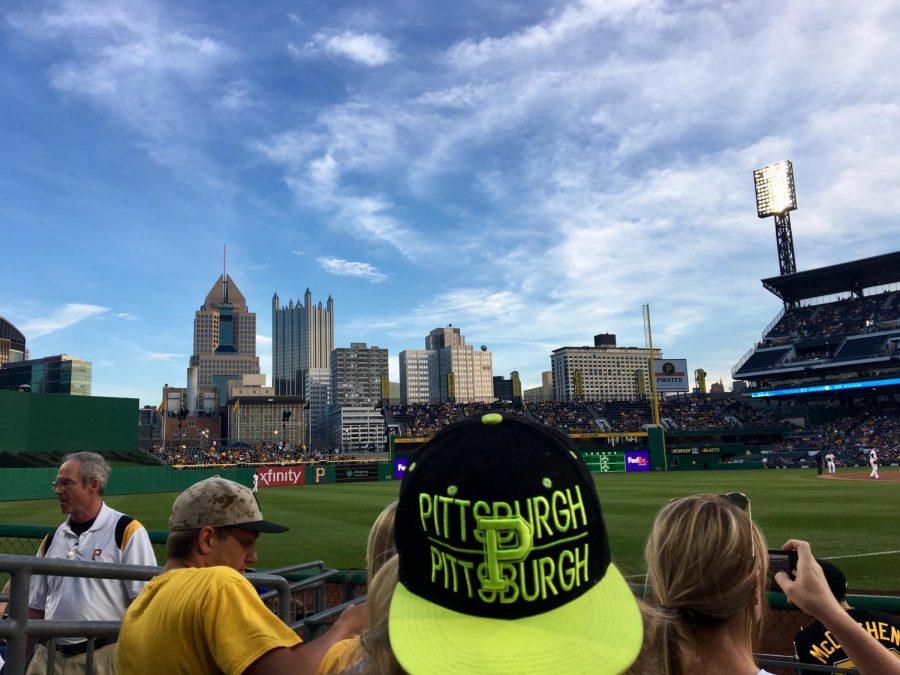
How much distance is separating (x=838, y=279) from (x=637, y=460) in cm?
3402

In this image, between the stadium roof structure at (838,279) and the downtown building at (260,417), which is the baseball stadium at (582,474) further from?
the downtown building at (260,417)

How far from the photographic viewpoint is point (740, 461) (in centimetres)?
4888

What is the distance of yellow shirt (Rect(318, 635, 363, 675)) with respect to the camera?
1455 mm

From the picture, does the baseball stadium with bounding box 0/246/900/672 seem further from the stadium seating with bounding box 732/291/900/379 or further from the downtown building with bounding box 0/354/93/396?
the downtown building with bounding box 0/354/93/396

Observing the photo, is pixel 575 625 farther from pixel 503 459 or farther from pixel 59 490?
pixel 59 490

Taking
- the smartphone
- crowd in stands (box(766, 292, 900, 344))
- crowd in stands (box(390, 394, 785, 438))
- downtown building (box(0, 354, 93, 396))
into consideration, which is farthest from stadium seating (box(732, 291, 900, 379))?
downtown building (box(0, 354, 93, 396))

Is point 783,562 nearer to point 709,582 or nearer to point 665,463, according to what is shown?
point 709,582

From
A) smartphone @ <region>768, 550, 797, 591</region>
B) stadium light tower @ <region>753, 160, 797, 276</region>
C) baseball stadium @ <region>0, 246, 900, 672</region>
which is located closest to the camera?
smartphone @ <region>768, 550, 797, 591</region>

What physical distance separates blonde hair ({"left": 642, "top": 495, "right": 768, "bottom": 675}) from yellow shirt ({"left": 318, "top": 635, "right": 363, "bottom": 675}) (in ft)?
2.93

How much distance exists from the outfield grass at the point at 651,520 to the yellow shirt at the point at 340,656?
24.5 feet

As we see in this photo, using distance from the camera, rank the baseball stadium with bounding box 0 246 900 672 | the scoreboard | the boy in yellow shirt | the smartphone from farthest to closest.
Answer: the scoreboard, the baseball stadium with bounding box 0 246 900 672, the smartphone, the boy in yellow shirt

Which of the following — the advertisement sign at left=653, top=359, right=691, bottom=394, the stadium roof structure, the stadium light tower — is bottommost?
the advertisement sign at left=653, top=359, right=691, bottom=394

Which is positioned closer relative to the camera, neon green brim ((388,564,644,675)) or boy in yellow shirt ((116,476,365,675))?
neon green brim ((388,564,644,675))

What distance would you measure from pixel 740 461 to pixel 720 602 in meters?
52.7
